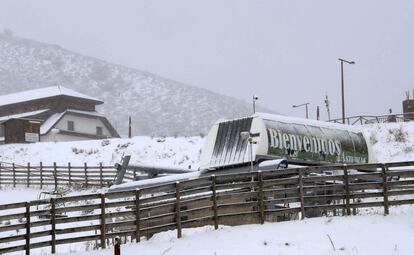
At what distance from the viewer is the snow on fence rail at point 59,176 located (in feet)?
122

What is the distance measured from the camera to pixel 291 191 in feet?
54.3

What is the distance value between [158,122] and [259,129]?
6858 inches

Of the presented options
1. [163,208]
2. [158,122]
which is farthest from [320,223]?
[158,122]

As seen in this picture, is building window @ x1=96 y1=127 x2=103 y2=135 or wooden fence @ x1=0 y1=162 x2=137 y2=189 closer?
wooden fence @ x1=0 y1=162 x2=137 y2=189

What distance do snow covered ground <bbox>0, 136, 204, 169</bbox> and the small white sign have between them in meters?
3.16

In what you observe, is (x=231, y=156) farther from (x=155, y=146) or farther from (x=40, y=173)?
(x=155, y=146)

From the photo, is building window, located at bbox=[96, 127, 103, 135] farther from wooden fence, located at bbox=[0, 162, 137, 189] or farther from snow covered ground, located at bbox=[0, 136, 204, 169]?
wooden fence, located at bbox=[0, 162, 137, 189]

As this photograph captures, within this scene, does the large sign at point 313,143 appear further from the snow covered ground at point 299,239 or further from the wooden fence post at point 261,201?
the snow covered ground at point 299,239

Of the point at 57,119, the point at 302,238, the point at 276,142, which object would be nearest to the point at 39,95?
the point at 57,119

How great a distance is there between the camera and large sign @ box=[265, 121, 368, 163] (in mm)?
22844

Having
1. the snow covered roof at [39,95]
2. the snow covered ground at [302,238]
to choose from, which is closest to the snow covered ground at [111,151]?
the snow covered roof at [39,95]

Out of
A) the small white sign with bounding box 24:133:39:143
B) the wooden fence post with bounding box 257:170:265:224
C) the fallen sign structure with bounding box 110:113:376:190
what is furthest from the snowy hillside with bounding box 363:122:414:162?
the small white sign with bounding box 24:133:39:143

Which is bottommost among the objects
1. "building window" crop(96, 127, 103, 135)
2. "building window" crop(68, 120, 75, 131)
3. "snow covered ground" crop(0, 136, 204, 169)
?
"snow covered ground" crop(0, 136, 204, 169)

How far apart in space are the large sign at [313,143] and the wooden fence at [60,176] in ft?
47.9
